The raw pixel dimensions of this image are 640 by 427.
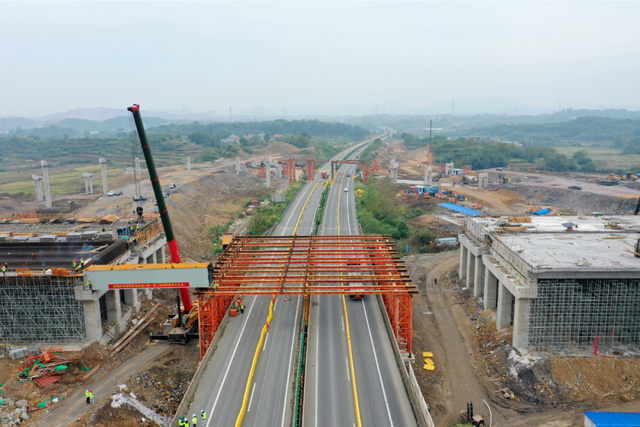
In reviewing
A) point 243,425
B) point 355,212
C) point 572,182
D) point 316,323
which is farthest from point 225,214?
point 572,182

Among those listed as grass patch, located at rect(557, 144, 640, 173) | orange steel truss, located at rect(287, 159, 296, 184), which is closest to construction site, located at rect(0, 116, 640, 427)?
orange steel truss, located at rect(287, 159, 296, 184)

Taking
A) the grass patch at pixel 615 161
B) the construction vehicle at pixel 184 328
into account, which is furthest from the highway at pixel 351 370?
the grass patch at pixel 615 161

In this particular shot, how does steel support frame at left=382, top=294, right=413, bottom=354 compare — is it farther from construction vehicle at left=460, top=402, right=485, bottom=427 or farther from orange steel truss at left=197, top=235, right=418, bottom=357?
construction vehicle at left=460, top=402, right=485, bottom=427

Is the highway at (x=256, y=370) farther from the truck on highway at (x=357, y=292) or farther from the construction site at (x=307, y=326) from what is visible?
the truck on highway at (x=357, y=292)

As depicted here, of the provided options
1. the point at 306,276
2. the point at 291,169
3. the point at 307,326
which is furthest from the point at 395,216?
the point at 307,326

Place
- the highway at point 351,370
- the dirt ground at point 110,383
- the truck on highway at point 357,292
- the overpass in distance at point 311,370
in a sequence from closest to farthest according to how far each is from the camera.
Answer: the highway at point 351,370
the overpass in distance at point 311,370
the dirt ground at point 110,383
the truck on highway at point 357,292

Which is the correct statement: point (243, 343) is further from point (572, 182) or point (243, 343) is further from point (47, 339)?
point (572, 182)
